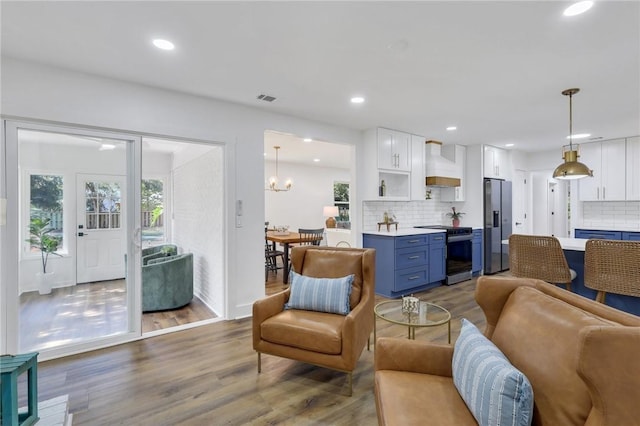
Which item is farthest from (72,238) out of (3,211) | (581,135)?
(581,135)

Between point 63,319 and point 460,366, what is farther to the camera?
point 63,319

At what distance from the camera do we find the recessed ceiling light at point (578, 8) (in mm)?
1821

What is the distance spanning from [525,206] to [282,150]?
17.4ft

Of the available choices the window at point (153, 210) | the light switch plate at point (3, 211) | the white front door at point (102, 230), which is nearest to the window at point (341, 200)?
A: the window at point (153, 210)

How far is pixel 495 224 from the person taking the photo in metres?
5.88

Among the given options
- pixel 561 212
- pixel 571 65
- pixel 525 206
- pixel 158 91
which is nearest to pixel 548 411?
pixel 571 65

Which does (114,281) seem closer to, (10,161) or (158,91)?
Answer: (10,161)

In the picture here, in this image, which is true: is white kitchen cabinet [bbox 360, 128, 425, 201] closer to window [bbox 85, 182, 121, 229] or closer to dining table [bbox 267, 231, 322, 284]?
dining table [bbox 267, 231, 322, 284]

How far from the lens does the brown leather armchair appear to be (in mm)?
2121

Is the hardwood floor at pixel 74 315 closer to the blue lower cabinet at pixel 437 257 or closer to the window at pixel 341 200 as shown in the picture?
the blue lower cabinet at pixel 437 257

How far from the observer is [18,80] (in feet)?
8.14

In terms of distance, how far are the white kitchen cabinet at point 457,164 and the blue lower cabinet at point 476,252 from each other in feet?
2.45

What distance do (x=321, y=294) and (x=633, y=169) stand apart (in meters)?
6.10

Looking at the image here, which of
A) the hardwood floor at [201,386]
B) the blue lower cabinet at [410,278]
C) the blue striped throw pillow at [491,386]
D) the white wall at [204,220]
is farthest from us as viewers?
the blue lower cabinet at [410,278]
